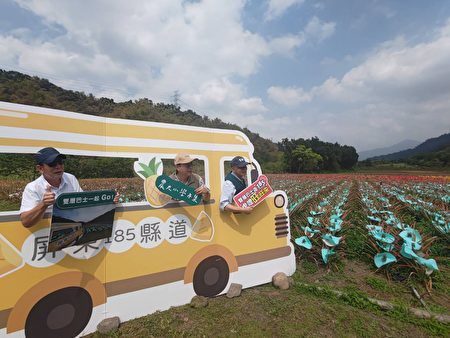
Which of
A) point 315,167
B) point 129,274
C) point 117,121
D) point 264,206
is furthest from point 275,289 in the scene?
point 315,167

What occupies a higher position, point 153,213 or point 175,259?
point 153,213

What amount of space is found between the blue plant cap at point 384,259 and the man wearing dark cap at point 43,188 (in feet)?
13.9

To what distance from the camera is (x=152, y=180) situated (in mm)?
2463

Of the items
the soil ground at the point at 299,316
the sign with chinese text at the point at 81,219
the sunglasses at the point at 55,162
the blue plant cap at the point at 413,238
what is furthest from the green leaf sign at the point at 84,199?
the blue plant cap at the point at 413,238

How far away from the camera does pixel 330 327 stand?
7.84ft

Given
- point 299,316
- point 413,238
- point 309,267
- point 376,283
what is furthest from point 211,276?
point 413,238

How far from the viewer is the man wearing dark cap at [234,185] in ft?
9.49

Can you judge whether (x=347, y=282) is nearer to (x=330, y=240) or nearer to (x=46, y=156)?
(x=330, y=240)

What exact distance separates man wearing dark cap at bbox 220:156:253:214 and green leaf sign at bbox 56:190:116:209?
1.28 meters

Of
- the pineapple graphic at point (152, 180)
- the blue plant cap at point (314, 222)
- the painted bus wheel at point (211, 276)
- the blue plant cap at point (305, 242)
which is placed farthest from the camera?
the blue plant cap at point (314, 222)

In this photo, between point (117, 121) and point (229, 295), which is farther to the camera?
point (229, 295)

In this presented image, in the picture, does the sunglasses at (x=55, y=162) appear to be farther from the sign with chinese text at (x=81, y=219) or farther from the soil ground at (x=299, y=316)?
the soil ground at (x=299, y=316)

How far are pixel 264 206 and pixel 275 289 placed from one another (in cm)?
113

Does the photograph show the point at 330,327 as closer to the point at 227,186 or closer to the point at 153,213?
the point at 227,186
